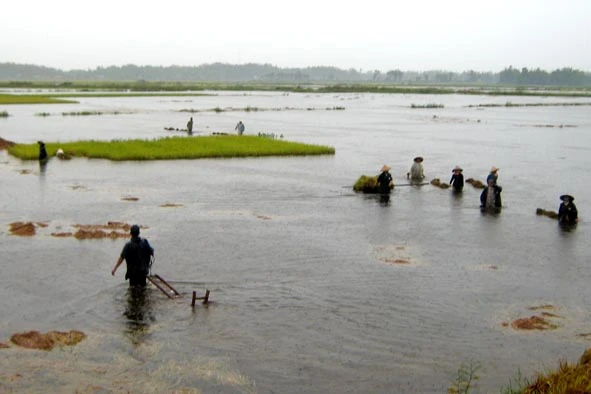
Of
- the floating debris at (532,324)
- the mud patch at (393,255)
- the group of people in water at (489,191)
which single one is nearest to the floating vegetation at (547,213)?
the group of people in water at (489,191)

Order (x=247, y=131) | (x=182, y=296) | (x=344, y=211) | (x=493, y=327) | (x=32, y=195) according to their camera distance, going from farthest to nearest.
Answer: (x=247, y=131)
(x=32, y=195)
(x=344, y=211)
(x=182, y=296)
(x=493, y=327)

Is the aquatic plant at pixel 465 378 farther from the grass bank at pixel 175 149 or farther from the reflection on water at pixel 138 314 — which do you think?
the grass bank at pixel 175 149

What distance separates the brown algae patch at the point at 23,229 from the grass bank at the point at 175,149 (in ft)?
46.9

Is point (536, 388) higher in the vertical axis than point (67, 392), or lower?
higher

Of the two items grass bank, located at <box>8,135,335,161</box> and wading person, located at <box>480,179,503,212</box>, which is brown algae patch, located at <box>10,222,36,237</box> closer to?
wading person, located at <box>480,179,503,212</box>

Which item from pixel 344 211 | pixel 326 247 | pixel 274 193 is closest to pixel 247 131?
pixel 274 193

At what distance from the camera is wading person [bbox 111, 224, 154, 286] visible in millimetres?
12867

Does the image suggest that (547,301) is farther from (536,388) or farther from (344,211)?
(344,211)

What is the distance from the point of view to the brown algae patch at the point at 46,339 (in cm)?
1082

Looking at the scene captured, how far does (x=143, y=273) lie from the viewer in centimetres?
1331

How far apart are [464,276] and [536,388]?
274 inches

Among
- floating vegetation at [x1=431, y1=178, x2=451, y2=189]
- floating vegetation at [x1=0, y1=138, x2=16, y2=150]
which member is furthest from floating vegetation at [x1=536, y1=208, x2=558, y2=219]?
floating vegetation at [x1=0, y1=138, x2=16, y2=150]

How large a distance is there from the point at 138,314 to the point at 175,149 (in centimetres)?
2374

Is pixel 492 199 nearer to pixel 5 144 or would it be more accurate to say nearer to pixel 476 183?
pixel 476 183
